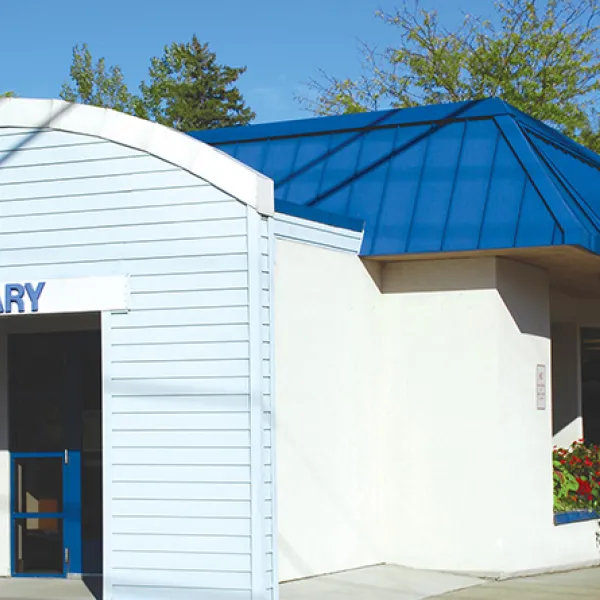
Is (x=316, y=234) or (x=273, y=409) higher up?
(x=316, y=234)

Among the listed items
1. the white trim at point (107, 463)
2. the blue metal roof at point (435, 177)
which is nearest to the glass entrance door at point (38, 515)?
the white trim at point (107, 463)

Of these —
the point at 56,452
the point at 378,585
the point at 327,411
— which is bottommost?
the point at 378,585

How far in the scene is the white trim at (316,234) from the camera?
11.6 metres

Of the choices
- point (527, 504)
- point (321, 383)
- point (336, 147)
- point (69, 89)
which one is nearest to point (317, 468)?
point (321, 383)

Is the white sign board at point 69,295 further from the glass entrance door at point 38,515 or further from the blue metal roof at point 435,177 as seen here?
the glass entrance door at point 38,515

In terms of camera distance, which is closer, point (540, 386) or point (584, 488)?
point (540, 386)

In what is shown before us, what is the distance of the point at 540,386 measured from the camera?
45.8 feet

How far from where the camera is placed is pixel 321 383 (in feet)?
40.1

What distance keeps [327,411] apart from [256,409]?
7.30 ft

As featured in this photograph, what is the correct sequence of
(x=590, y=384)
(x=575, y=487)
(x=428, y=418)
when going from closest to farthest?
(x=428, y=418) → (x=575, y=487) → (x=590, y=384)

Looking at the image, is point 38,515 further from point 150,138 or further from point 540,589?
point 540,589

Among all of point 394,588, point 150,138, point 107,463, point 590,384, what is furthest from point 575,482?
point 150,138

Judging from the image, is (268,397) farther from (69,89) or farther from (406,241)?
(69,89)

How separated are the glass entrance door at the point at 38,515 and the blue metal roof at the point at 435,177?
3986 millimetres
